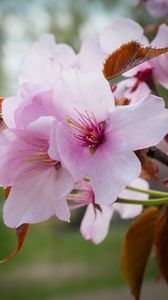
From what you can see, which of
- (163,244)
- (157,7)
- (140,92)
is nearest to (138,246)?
(163,244)

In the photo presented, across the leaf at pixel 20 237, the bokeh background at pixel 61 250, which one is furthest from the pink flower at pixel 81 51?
the bokeh background at pixel 61 250

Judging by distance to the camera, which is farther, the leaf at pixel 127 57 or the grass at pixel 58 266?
the grass at pixel 58 266

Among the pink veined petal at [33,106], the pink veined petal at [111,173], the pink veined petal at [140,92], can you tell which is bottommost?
the pink veined petal at [140,92]

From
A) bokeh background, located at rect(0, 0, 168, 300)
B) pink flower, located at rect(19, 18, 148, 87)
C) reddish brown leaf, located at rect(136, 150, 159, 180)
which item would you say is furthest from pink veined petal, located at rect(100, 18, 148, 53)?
bokeh background, located at rect(0, 0, 168, 300)

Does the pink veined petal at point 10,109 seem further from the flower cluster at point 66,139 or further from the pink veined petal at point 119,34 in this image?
the pink veined petal at point 119,34

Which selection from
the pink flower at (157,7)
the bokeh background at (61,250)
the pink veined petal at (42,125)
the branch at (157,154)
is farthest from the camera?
the bokeh background at (61,250)

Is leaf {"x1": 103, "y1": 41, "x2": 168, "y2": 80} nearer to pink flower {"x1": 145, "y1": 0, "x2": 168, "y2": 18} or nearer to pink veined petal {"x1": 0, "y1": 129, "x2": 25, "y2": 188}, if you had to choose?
pink veined petal {"x1": 0, "y1": 129, "x2": 25, "y2": 188}

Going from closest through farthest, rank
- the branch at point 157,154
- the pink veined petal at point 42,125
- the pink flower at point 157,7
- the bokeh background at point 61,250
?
the pink veined petal at point 42,125 → the branch at point 157,154 → the pink flower at point 157,7 → the bokeh background at point 61,250
